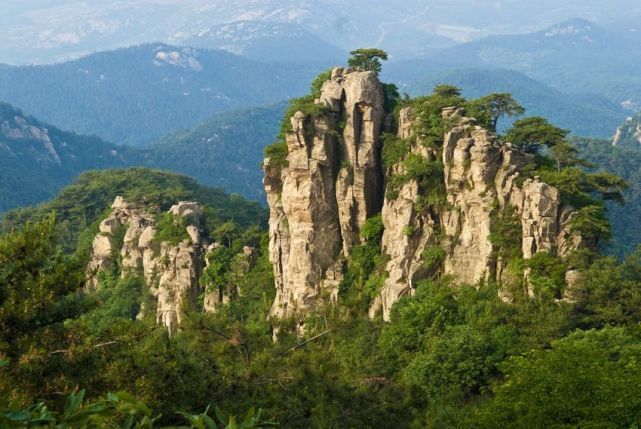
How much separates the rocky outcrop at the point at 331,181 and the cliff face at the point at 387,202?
46 mm

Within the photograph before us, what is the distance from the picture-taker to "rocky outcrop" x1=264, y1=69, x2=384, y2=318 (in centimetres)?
3725

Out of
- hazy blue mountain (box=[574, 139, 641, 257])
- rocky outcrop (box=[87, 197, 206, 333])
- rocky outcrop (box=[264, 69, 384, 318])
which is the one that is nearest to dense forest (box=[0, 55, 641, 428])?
rocky outcrop (box=[264, 69, 384, 318])

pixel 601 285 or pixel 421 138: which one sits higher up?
pixel 421 138

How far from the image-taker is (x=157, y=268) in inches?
1875

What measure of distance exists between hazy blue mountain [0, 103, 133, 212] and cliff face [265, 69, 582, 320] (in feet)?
392

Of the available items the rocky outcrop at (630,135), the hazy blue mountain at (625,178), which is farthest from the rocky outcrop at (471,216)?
the rocky outcrop at (630,135)

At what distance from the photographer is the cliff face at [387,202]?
31875 millimetres

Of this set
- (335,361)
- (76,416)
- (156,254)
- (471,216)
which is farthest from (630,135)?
(76,416)

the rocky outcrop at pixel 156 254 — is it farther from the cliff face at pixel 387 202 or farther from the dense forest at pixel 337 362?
the dense forest at pixel 337 362

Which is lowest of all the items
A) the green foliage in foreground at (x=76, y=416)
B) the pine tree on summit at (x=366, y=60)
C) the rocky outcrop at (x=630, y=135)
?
the rocky outcrop at (x=630, y=135)

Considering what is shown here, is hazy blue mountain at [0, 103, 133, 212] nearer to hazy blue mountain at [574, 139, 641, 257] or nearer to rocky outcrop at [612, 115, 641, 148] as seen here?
hazy blue mountain at [574, 139, 641, 257]

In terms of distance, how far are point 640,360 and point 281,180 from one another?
2213 cm

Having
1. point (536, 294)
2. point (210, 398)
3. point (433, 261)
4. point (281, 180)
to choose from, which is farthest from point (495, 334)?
point (281, 180)

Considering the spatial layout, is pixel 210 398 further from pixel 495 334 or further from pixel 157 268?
pixel 157 268
